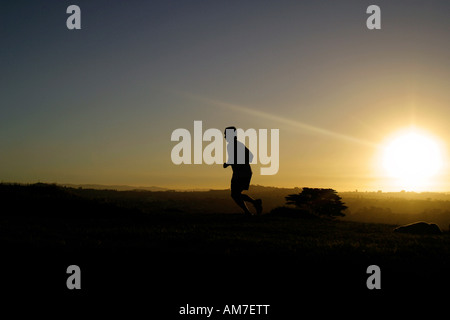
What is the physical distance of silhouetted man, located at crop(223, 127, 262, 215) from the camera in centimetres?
1608

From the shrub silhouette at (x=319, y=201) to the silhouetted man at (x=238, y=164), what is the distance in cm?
2144

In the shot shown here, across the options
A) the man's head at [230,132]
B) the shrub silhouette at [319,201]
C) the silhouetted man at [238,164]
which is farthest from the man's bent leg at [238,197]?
the shrub silhouette at [319,201]

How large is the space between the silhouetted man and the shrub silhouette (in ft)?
70.3

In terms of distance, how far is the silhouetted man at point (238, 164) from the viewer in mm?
16078

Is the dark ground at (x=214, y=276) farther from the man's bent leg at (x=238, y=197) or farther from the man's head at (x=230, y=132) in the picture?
the man's head at (x=230, y=132)

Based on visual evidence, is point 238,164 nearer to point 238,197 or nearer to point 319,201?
point 238,197

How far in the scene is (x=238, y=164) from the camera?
16.1 meters

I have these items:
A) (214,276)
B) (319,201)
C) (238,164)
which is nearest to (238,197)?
(238,164)

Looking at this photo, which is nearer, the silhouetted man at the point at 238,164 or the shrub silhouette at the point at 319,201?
the silhouetted man at the point at 238,164

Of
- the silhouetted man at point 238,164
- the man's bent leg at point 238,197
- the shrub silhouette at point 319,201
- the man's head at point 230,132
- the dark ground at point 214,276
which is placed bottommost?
the shrub silhouette at point 319,201
